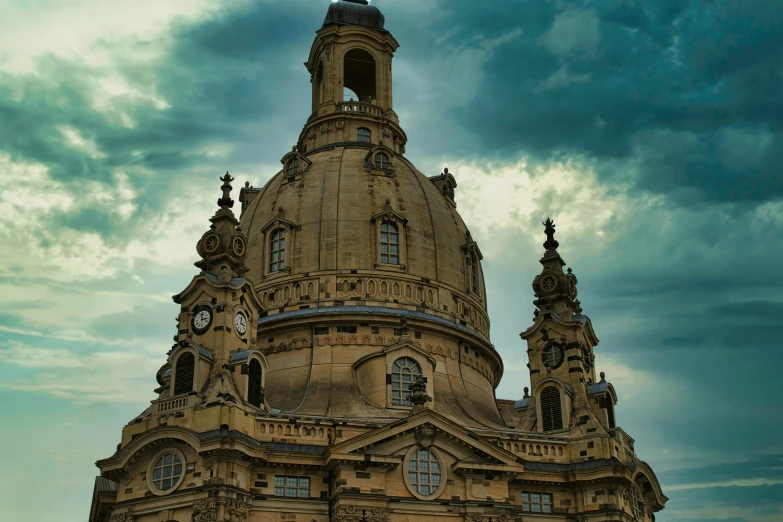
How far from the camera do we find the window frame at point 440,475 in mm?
47594

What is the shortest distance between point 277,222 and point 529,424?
18.3m

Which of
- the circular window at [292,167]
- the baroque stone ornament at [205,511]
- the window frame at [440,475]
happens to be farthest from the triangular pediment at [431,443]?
the circular window at [292,167]

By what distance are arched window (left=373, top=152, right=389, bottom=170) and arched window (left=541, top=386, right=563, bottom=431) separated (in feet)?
56.0

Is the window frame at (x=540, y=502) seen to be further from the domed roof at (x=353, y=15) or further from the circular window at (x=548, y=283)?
the domed roof at (x=353, y=15)

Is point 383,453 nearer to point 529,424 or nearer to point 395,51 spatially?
point 529,424

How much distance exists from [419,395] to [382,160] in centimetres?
1947

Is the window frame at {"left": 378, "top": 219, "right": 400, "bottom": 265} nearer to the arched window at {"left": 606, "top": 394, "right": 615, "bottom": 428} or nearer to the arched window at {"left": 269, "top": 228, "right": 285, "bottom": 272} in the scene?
the arched window at {"left": 269, "top": 228, "right": 285, "bottom": 272}

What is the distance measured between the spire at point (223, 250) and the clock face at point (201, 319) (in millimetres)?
1770

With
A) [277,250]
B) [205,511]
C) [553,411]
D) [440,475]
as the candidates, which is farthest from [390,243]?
[205,511]

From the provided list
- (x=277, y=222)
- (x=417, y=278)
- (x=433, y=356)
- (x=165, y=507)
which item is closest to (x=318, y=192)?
(x=277, y=222)

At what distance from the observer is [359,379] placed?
5438cm

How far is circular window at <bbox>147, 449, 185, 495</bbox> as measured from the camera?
154 ft

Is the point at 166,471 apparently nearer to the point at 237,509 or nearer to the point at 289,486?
the point at 237,509

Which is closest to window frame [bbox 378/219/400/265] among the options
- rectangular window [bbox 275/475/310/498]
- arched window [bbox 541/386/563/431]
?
arched window [bbox 541/386/563/431]
